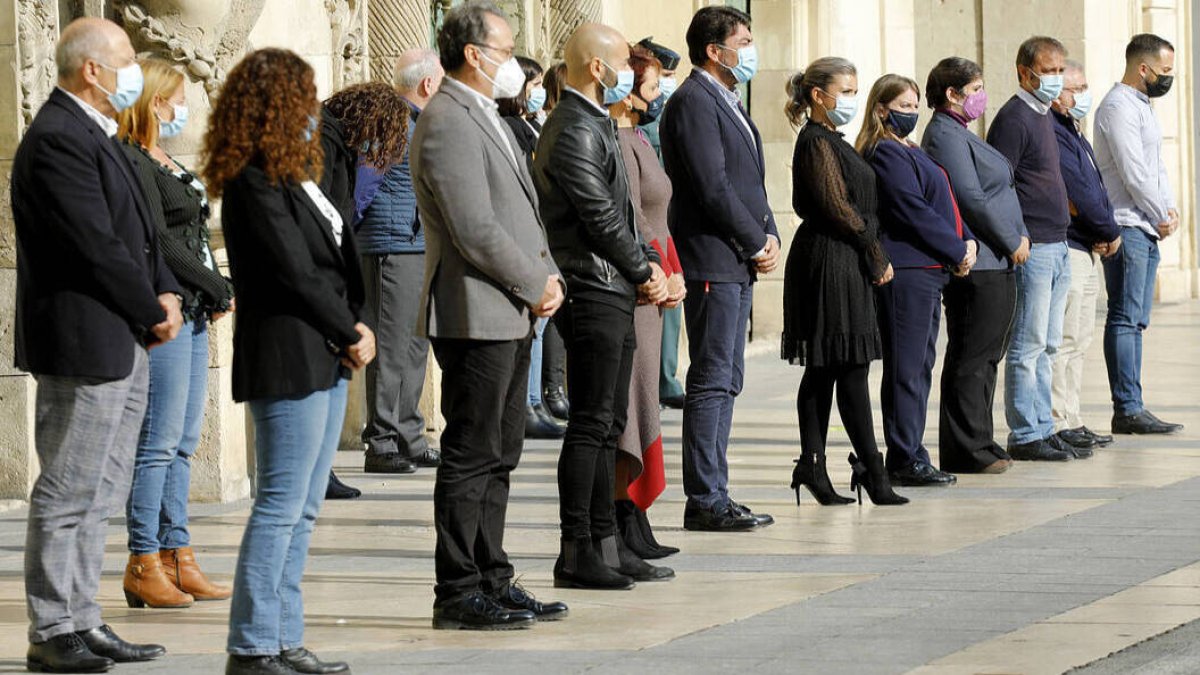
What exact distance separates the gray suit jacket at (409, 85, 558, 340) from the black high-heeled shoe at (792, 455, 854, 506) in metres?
3.11

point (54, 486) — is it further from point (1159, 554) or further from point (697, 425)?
point (1159, 554)

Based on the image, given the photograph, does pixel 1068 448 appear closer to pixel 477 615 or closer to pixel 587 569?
pixel 587 569

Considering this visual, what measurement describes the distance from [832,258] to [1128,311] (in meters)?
3.66

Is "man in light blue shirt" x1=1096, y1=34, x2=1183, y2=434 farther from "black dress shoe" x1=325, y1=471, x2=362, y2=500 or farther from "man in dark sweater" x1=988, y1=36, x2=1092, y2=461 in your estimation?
"black dress shoe" x1=325, y1=471, x2=362, y2=500

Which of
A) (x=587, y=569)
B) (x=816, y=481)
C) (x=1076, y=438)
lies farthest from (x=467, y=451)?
(x=1076, y=438)

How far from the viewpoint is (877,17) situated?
2130 centimetres

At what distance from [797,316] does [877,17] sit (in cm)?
1141

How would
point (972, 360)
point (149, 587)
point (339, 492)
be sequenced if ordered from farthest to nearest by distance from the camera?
1. point (972, 360)
2. point (339, 492)
3. point (149, 587)

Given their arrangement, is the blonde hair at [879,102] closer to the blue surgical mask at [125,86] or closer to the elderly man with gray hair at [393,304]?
the elderly man with gray hair at [393,304]

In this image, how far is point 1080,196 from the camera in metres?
12.5

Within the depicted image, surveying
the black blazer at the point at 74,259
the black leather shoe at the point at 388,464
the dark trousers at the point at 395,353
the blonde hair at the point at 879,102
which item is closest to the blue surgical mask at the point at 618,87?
the black blazer at the point at 74,259

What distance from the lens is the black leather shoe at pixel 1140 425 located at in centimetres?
1325

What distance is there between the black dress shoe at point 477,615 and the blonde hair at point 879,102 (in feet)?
13.5

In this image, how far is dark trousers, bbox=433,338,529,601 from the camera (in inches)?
292
